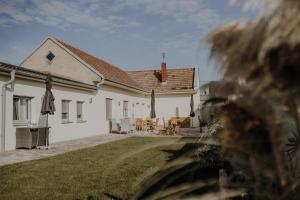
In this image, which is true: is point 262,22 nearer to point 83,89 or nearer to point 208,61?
point 208,61

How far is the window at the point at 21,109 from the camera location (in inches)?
512

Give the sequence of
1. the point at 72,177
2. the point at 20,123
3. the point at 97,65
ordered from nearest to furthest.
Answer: the point at 72,177, the point at 20,123, the point at 97,65

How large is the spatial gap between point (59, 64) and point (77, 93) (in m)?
5.13

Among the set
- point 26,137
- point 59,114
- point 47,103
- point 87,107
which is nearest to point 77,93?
point 87,107

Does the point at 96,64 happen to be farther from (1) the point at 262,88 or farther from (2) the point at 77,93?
(1) the point at 262,88

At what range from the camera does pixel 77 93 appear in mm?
17859

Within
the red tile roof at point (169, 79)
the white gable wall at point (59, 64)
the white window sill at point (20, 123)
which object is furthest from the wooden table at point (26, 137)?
the red tile roof at point (169, 79)

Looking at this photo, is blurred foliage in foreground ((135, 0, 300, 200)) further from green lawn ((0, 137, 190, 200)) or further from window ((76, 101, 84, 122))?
window ((76, 101, 84, 122))

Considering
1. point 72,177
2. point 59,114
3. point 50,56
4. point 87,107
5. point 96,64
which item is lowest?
point 72,177

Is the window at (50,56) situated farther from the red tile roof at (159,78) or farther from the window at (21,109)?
the window at (21,109)

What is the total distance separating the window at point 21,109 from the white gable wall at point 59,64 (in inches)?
276

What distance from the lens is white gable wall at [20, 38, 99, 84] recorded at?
21062 mm

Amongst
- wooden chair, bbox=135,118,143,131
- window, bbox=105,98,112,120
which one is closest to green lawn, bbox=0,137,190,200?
window, bbox=105,98,112,120

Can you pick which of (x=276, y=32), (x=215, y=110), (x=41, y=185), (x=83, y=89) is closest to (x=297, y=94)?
(x=276, y=32)
